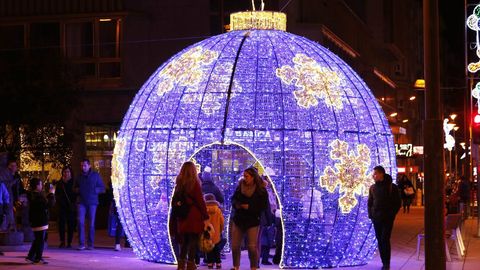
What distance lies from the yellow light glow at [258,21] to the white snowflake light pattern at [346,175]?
9.65 feet

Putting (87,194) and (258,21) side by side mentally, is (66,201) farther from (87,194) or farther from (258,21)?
(258,21)

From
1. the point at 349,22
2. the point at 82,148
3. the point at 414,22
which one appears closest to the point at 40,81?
the point at 82,148

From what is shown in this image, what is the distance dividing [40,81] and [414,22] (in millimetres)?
55657

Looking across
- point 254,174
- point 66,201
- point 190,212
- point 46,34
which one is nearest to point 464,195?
point 46,34

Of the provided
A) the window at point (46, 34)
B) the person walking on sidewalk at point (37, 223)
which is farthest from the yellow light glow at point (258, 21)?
the window at point (46, 34)

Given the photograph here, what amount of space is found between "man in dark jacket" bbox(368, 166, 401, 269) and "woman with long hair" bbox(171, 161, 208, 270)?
129 inches

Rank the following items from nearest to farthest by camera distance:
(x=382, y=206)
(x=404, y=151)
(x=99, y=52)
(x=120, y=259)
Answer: (x=382, y=206) → (x=120, y=259) → (x=99, y=52) → (x=404, y=151)

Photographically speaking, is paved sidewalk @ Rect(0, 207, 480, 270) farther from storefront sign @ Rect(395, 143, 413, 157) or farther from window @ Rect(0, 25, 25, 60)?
storefront sign @ Rect(395, 143, 413, 157)

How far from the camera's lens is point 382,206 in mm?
15219

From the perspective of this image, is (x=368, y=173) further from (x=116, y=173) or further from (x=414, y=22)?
(x=414, y=22)

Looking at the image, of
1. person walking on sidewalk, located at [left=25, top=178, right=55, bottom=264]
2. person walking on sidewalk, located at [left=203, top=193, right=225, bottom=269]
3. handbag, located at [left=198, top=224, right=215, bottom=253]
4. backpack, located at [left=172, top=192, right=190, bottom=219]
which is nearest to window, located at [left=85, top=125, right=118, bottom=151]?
person walking on sidewalk, located at [left=25, top=178, right=55, bottom=264]

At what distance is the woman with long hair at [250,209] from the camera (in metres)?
13.8

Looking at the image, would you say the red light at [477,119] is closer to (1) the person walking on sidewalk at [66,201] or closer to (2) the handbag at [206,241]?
(1) the person walking on sidewalk at [66,201]

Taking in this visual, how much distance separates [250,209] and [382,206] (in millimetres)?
2512
